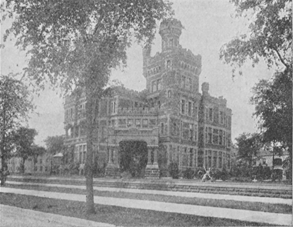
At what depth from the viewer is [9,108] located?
21.9 metres

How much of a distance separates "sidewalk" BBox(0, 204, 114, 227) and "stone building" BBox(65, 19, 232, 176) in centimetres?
2204

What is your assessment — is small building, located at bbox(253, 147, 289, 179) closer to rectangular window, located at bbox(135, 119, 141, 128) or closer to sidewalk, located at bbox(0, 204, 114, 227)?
rectangular window, located at bbox(135, 119, 141, 128)

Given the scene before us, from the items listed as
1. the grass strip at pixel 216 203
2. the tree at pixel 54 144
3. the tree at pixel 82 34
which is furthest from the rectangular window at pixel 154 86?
the tree at pixel 82 34

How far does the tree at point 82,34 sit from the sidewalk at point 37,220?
4.32 ft

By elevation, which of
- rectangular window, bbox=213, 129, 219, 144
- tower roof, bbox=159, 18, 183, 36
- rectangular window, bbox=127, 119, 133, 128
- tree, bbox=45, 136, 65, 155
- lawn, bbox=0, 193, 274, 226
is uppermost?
tower roof, bbox=159, 18, 183, 36

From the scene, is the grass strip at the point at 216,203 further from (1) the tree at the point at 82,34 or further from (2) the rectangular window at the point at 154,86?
(2) the rectangular window at the point at 154,86

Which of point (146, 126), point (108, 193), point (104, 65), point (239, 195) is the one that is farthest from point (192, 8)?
point (146, 126)

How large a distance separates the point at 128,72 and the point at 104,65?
89.3 inches

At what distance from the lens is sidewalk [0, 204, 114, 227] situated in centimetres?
1013

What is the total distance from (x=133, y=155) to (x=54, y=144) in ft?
27.6

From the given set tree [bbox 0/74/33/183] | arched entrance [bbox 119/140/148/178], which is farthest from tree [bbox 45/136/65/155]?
tree [bbox 0/74/33/183]

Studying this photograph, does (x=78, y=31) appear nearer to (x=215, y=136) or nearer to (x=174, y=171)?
(x=174, y=171)

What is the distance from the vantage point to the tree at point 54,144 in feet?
109

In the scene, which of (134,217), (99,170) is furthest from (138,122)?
(134,217)
